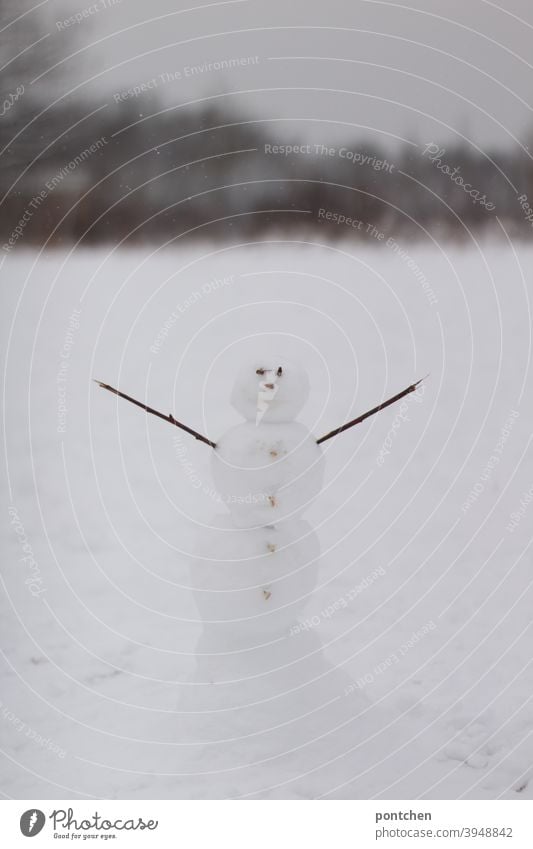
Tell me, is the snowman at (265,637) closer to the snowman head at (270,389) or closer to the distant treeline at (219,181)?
the snowman head at (270,389)

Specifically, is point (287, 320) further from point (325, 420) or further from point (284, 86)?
point (284, 86)

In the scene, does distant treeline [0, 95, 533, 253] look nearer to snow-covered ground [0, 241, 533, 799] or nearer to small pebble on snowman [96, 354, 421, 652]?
snow-covered ground [0, 241, 533, 799]

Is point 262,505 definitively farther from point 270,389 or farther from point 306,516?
point 306,516
